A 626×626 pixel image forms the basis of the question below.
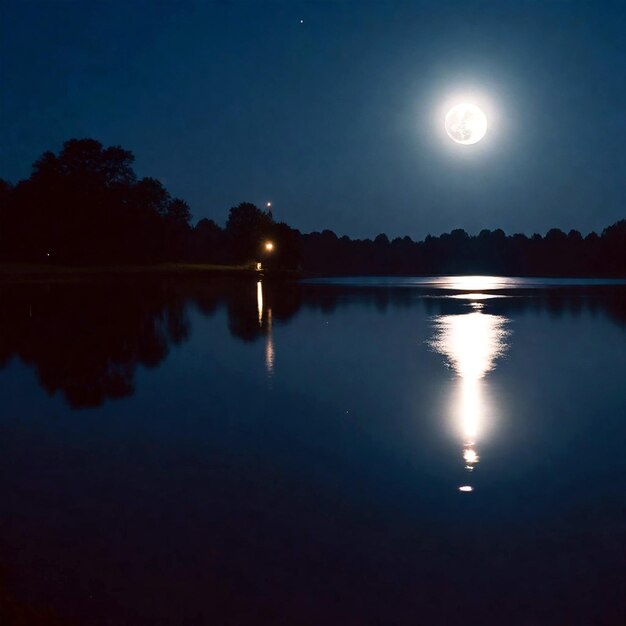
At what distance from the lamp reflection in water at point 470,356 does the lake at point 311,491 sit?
3.5 inches

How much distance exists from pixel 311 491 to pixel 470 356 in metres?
11.4

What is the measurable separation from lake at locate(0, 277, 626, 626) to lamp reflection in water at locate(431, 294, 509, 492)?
0.09 meters

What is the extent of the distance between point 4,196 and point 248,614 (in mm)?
106620

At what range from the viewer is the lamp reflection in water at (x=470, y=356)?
10.4 meters

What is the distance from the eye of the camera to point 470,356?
1817 cm

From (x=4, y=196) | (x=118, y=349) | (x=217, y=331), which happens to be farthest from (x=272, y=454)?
(x=4, y=196)

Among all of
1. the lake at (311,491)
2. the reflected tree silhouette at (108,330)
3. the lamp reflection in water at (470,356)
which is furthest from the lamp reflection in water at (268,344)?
the lamp reflection in water at (470,356)

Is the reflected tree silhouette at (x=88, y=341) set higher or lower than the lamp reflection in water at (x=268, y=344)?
higher

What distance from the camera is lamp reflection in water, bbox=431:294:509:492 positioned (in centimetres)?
1038

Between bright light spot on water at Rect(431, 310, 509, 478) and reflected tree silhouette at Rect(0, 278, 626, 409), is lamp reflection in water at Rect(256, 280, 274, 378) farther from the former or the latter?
bright light spot on water at Rect(431, 310, 509, 478)

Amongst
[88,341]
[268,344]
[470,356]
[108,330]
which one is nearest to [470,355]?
[470,356]

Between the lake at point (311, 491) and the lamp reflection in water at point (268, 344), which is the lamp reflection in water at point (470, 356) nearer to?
the lake at point (311, 491)

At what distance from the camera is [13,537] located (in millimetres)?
6391

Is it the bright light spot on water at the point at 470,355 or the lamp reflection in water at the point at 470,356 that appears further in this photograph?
the bright light spot on water at the point at 470,355
